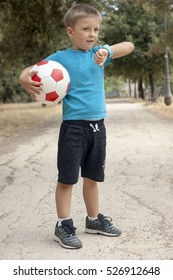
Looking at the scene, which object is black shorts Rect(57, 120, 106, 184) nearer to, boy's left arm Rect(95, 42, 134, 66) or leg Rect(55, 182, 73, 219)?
leg Rect(55, 182, 73, 219)

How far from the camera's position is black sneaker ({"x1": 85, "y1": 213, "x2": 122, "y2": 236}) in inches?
175

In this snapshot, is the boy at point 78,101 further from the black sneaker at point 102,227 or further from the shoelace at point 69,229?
the black sneaker at point 102,227

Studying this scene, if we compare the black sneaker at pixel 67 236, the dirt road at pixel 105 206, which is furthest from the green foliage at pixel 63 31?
the black sneaker at pixel 67 236

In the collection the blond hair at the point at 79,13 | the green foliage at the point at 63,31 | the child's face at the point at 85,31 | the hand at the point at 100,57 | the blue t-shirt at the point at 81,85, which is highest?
the green foliage at the point at 63,31

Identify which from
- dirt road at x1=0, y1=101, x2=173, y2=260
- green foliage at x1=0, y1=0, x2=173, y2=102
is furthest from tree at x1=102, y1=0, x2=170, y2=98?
dirt road at x1=0, y1=101, x2=173, y2=260

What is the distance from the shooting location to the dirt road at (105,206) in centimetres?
401

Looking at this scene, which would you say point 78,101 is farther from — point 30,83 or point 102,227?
point 102,227

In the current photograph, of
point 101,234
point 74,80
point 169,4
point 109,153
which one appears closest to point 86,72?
point 74,80

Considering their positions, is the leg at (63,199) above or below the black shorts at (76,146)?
below

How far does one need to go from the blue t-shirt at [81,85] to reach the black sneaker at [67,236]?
3.07ft

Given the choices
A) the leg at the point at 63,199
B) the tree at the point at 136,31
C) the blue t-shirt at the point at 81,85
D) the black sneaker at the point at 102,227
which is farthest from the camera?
the tree at the point at 136,31

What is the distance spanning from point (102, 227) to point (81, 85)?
4.32 feet
